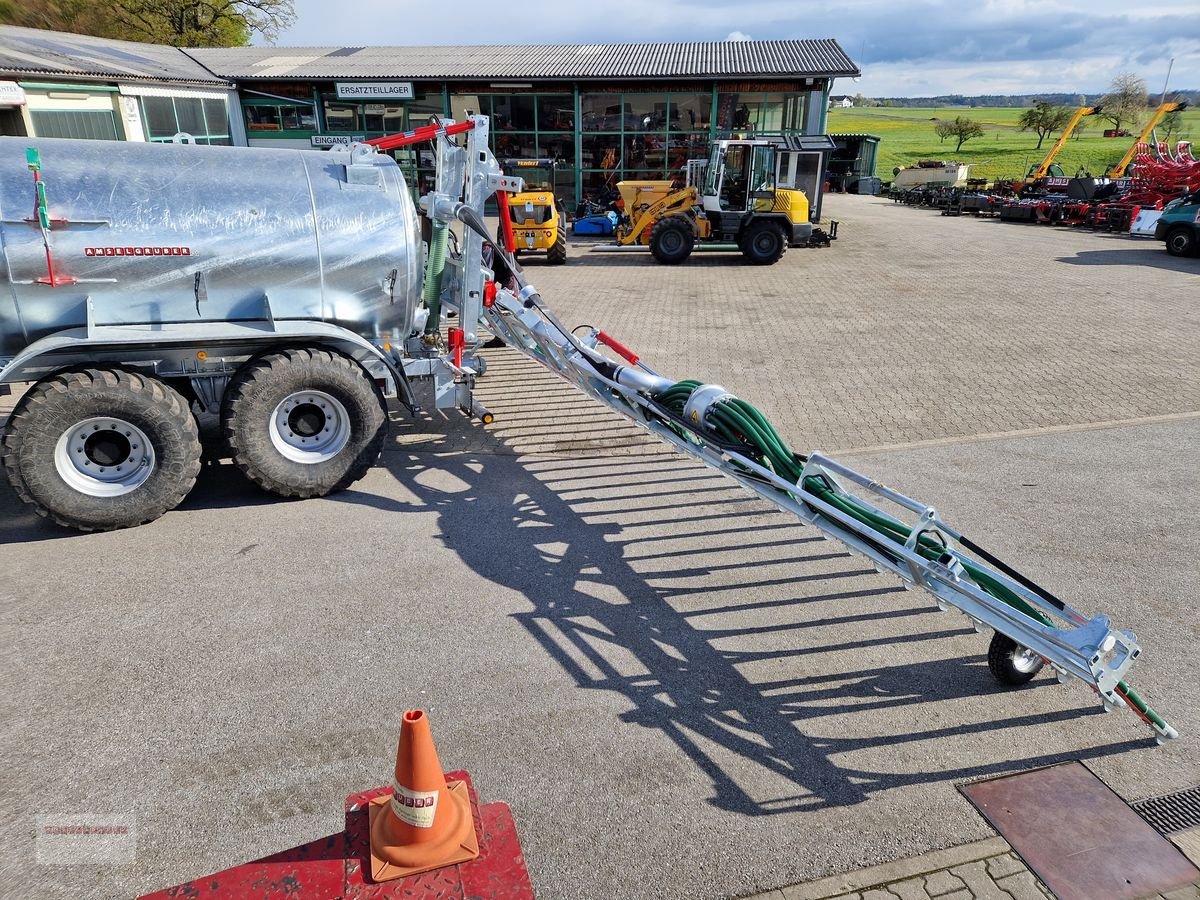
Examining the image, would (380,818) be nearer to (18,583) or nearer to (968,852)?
(968,852)

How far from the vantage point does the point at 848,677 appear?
4.22 metres

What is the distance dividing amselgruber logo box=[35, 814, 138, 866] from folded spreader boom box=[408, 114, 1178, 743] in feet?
11.5

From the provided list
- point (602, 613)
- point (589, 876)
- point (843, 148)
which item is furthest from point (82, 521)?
point (843, 148)

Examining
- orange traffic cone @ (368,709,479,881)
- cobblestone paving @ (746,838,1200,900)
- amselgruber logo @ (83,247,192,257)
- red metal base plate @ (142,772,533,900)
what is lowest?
cobblestone paving @ (746,838,1200,900)

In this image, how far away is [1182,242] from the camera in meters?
18.1

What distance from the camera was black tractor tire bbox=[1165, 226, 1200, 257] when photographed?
58.6 feet

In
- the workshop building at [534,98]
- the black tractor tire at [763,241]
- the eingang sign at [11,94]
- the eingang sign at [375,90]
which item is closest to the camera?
the eingang sign at [11,94]

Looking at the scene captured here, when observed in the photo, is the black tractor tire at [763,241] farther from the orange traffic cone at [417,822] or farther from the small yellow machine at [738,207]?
the orange traffic cone at [417,822]

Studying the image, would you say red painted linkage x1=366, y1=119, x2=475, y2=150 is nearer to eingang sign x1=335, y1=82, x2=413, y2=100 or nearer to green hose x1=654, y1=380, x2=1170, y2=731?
green hose x1=654, y1=380, x2=1170, y2=731

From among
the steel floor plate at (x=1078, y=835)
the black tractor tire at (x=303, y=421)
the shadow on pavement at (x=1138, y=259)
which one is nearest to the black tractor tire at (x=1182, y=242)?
the shadow on pavement at (x=1138, y=259)

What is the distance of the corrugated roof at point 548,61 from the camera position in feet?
76.4

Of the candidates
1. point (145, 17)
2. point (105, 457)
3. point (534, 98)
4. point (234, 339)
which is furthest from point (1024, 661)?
point (145, 17)

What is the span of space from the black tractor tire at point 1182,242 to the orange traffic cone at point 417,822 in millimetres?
21341

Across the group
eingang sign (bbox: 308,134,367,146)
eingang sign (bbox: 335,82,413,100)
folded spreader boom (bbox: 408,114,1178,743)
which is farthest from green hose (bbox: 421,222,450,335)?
eingang sign (bbox: 335,82,413,100)
